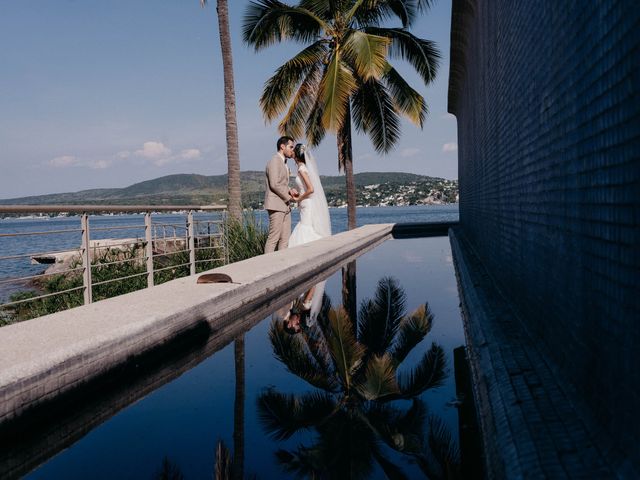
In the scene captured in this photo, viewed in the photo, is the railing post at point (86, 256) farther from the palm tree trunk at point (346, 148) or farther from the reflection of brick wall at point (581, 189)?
the palm tree trunk at point (346, 148)

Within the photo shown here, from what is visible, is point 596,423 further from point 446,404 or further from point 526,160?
point 526,160

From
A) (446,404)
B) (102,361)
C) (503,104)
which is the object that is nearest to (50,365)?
(102,361)

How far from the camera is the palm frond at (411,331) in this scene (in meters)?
5.18

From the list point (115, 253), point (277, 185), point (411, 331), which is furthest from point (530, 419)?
point (277, 185)

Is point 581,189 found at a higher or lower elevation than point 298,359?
higher

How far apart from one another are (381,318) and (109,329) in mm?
2937

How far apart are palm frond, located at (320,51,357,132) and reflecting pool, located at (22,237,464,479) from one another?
11974mm

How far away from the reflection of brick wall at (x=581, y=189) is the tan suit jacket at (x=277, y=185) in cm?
582

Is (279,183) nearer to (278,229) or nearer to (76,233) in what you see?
(278,229)

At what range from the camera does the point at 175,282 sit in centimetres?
770

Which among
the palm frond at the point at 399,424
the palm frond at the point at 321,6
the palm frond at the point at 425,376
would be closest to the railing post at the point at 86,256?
the palm frond at the point at 425,376

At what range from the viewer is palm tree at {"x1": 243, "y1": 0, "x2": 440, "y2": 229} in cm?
1823

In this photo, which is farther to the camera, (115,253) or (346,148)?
(346,148)

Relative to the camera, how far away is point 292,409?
12.7 ft
